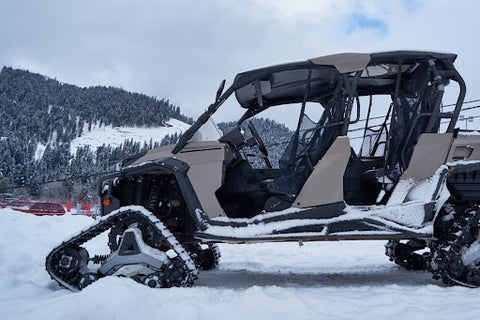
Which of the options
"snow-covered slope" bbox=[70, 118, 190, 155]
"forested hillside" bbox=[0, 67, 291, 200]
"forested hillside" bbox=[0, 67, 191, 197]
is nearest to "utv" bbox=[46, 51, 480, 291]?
"forested hillside" bbox=[0, 67, 291, 200]

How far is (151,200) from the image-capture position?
4672 mm

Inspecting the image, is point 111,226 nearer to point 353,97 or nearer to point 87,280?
point 87,280

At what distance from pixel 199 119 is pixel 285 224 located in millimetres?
1607

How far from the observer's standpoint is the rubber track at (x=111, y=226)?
3.97 meters

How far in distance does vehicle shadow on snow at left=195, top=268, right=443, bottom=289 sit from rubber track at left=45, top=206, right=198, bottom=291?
637 mm

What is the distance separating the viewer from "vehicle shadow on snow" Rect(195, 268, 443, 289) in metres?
4.50

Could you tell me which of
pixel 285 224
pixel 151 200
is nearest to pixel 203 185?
pixel 151 200

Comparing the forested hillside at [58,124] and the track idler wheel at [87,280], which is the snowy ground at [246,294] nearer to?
the track idler wheel at [87,280]

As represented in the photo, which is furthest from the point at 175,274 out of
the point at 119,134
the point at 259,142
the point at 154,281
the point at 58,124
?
the point at 119,134

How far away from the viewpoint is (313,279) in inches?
193

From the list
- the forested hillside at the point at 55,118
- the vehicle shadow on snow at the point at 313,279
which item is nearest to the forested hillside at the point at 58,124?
the forested hillside at the point at 55,118

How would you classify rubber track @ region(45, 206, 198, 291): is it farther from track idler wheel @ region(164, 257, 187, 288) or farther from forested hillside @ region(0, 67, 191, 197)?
forested hillside @ region(0, 67, 191, 197)

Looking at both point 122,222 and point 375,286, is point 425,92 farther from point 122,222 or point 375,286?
point 122,222

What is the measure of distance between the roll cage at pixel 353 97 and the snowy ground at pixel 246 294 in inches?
52.0
